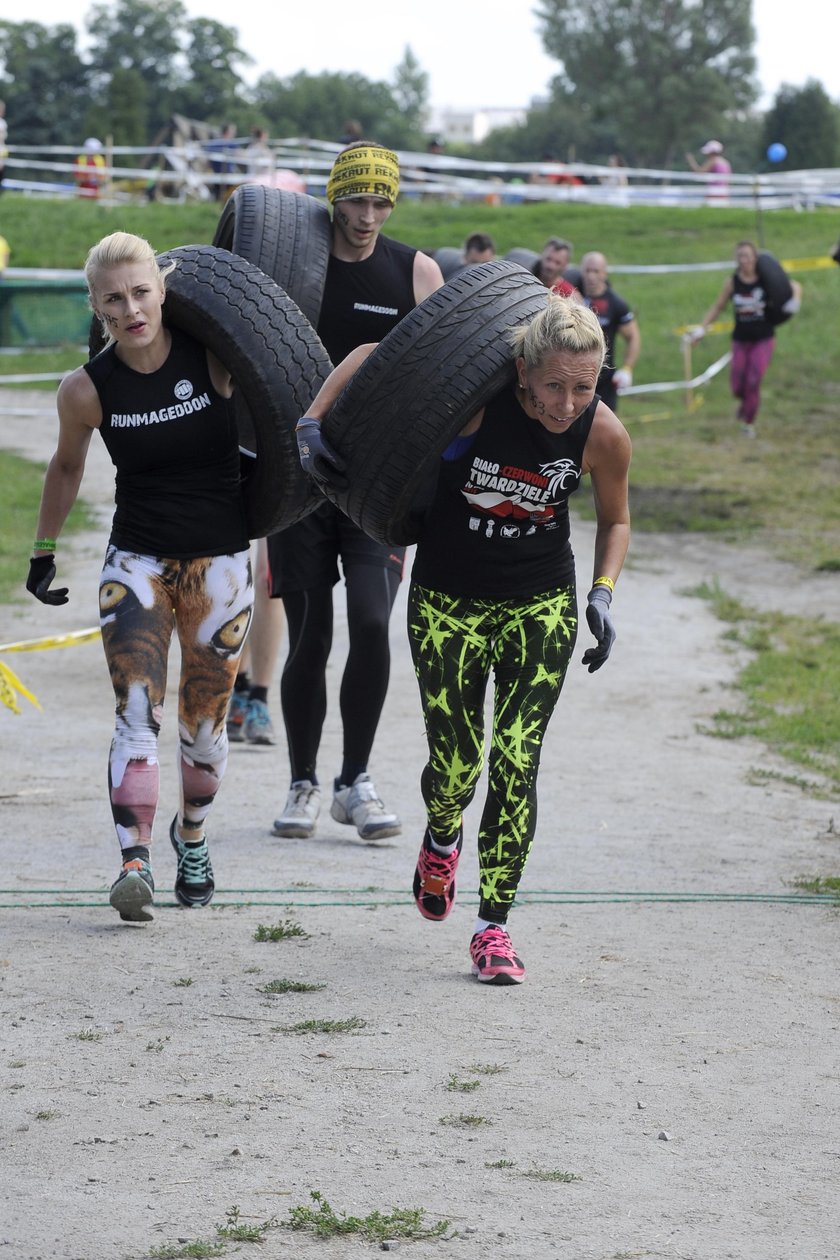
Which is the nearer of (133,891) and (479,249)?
(133,891)

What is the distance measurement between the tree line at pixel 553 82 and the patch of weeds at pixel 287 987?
206 feet

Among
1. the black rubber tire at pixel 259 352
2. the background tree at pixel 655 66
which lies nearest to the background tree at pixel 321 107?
the background tree at pixel 655 66

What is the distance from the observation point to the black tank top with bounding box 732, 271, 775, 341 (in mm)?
17547

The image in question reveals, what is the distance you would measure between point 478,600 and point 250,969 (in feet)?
3.81

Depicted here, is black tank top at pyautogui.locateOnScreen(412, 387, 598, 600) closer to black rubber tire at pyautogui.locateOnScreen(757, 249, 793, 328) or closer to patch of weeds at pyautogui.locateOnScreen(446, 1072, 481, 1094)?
patch of weeds at pyautogui.locateOnScreen(446, 1072, 481, 1094)

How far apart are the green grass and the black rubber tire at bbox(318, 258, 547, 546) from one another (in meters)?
3.13

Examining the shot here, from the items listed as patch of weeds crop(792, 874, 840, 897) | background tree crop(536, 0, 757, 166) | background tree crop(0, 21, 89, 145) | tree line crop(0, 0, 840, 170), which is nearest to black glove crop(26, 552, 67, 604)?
patch of weeds crop(792, 874, 840, 897)

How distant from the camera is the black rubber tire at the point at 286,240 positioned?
5.51m

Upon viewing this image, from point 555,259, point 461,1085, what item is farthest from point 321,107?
point 461,1085

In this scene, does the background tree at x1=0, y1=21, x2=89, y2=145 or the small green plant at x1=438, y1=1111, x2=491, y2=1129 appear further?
the background tree at x1=0, y1=21, x2=89, y2=145

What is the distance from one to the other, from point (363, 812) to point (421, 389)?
2.04m

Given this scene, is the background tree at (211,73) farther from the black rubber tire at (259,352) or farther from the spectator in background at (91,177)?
the black rubber tire at (259,352)

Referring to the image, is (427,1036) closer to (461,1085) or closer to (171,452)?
(461,1085)

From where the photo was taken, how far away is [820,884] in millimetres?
5551
